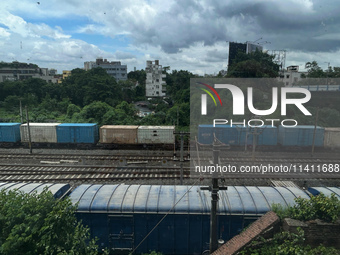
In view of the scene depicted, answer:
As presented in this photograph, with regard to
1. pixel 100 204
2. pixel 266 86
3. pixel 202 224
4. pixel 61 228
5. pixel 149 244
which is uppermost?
pixel 266 86

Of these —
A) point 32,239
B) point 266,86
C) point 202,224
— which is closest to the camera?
point 32,239

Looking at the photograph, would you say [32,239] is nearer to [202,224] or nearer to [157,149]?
[202,224]

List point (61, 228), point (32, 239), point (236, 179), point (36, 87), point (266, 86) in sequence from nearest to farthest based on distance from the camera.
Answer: point (32, 239) → point (61, 228) → point (236, 179) → point (266, 86) → point (36, 87)

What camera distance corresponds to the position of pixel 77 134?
25375 millimetres

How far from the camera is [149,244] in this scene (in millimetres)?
9992

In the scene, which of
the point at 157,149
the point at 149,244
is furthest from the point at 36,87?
the point at 149,244

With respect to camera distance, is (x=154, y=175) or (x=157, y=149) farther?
(x=157, y=149)

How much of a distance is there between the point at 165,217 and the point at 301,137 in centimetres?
1943

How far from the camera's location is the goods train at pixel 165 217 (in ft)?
31.6

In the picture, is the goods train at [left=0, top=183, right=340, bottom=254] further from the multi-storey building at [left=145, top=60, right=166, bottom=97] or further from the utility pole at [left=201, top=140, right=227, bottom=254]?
the multi-storey building at [left=145, top=60, right=166, bottom=97]

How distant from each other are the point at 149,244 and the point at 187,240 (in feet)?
5.20

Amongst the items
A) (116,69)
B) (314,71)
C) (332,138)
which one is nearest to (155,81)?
(116,69)

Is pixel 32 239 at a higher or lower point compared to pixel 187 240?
higher

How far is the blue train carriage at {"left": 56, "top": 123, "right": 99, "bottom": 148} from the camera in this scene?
25250 millimetres
